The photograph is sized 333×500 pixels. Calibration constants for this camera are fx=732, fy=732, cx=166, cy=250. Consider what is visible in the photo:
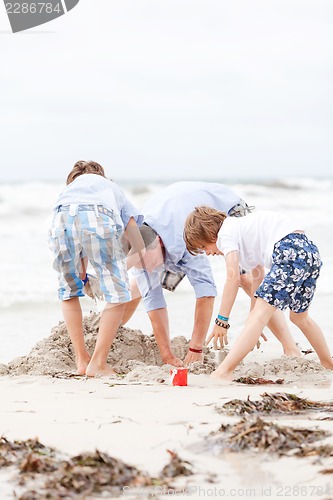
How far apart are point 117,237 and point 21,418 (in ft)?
5.20

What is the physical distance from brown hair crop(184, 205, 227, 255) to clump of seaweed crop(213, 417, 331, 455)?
1.70 m

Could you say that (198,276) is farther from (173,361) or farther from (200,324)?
(173,361)

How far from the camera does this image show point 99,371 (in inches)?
174

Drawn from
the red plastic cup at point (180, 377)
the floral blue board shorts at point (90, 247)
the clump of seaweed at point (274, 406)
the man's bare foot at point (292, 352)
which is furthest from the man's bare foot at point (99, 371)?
the man's bare foot at point (292, 352)

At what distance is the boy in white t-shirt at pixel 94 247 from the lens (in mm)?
4422

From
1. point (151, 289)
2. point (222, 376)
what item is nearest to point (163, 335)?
point (151, 289)

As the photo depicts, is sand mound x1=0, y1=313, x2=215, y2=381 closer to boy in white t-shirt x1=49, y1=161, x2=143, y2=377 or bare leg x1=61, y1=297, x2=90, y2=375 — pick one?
bare leg x1=61, y1=297, x2=90, y2=375

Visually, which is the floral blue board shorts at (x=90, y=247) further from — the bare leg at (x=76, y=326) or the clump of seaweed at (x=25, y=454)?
the clump of seaweed at (x=25, y=454)

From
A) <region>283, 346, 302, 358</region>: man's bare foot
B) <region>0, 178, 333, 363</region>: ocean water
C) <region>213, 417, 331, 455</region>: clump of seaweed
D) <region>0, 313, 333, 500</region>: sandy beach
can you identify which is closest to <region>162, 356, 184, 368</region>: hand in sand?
<region>0, 313, 333, 500</region>: sandy beach

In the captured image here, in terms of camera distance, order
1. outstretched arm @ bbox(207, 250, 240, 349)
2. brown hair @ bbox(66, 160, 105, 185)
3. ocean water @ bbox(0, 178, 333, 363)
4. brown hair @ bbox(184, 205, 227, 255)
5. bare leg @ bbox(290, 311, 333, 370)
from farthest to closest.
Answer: ocean water @ bbox(0, 178, 333, 363), brown hair @ bbox(66, 160, 105, 185), bare leg @ bbox(290, 311, 333, 370), brown hair @ bbox(184, 205, 227, 255), outstretched arm @ bbox(207, 250, 240, 349)

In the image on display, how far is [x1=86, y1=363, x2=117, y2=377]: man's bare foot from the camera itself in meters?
4.38

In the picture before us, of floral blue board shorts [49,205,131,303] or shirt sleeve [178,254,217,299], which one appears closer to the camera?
floral blue board shorts [49,205,131,303]

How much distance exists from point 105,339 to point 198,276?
2.72 ft

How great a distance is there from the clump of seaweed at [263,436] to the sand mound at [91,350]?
160 centimetres
